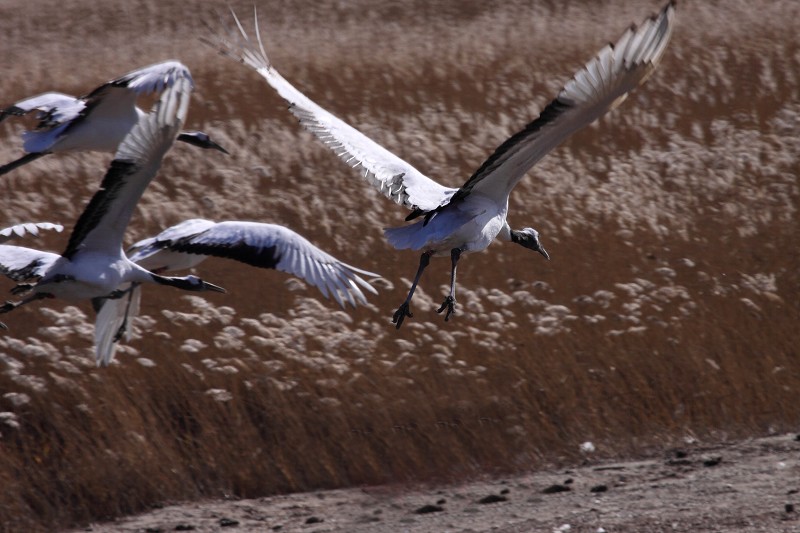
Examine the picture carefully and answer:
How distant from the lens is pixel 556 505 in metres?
11.5

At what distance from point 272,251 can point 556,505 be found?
12.1ft

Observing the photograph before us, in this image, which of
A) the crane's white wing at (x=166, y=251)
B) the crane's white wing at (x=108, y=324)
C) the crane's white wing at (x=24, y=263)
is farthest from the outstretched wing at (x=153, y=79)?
the crane's white wing at (x=108, y=324)

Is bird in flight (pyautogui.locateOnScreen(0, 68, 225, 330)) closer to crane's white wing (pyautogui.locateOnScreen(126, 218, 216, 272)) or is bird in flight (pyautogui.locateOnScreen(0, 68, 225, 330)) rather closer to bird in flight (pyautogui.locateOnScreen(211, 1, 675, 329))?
crane's white wing (pyautogui.locateOnScreen(126, 218, 216, 272))

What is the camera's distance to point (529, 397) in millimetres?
12305

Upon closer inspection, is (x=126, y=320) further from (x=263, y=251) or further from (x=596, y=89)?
(x=596, y=89)

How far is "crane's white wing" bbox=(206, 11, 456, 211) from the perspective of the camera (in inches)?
406

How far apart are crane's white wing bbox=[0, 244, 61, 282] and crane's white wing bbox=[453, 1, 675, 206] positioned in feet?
11.0

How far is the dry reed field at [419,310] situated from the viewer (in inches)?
457

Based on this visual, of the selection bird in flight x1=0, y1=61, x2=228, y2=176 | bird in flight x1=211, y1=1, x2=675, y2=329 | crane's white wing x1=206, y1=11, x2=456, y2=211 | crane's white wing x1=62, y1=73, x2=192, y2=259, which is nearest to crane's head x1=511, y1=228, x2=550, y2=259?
bird in flight x1=211, y1=1, x2=675, y2=329

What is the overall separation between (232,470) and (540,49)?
8.92 meters

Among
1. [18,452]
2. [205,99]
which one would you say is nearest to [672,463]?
[18,452]

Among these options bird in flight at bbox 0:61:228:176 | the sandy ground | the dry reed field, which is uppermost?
bird in flight at bbox 0:61:228:176

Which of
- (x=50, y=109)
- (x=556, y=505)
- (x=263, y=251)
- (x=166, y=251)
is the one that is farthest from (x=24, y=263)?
(x=556, y=505)

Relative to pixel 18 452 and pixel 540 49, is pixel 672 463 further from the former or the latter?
pixel 540 49
